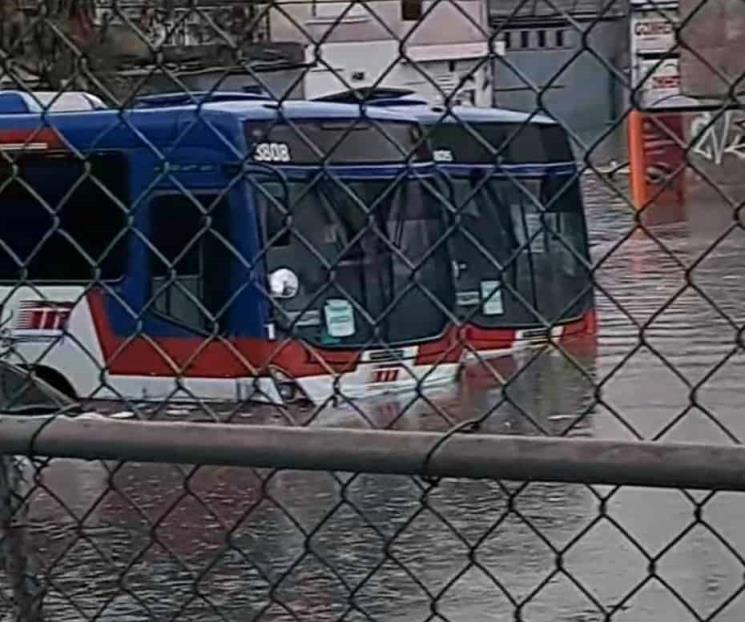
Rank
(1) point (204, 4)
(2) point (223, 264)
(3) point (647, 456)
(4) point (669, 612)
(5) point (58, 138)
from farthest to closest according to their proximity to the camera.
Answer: (4) point (669, 612) → (2) point (223, 264) → (5) point (58, 138) → (1) point (204, 4) → (3) point (647, 456)

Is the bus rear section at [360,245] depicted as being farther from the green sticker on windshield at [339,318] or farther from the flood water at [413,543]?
the flood water at [413,543]

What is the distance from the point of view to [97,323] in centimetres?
1110

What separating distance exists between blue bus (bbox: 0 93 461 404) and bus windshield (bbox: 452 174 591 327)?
92mm

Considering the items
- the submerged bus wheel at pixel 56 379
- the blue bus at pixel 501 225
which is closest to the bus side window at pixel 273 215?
the blue bus at pixel 501 225

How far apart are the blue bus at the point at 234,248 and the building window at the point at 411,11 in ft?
0.60

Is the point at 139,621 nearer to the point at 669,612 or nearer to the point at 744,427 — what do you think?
the point at 669,612

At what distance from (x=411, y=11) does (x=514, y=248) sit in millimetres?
1987

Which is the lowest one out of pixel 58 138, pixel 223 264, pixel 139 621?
pixel 139 621

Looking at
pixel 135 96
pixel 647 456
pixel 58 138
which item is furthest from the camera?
pixel 58 138

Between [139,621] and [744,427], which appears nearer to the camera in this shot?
[139,621]

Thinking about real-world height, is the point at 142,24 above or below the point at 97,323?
above

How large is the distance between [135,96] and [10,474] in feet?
1.87

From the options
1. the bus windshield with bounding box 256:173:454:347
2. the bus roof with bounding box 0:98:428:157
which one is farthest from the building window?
the bus roof with bounding box 0:98:428:157

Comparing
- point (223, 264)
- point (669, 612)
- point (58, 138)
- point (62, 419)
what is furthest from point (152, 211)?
point (62, 419)
